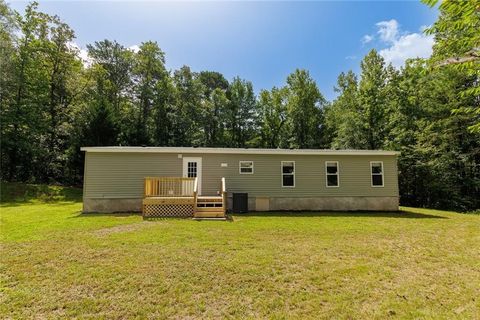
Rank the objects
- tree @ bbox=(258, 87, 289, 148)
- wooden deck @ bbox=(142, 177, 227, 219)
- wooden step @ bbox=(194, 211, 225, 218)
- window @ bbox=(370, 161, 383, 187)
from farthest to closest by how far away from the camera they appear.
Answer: tree @ bbox=(258, 87, 289, 148) < window @ bbox=(370, 161, 383, 187) < wooden deck @ bbox=(142, 177, 227, 219) < wooden step @ bbox=(194, 211, 225, 218)

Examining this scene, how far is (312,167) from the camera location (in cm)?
1186

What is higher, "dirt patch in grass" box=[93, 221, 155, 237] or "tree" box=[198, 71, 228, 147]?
"tree" box=[198, 71, 228, 147]

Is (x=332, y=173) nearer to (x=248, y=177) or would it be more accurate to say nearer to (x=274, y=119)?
(x=248, y=177)

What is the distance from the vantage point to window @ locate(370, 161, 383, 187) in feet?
39.5

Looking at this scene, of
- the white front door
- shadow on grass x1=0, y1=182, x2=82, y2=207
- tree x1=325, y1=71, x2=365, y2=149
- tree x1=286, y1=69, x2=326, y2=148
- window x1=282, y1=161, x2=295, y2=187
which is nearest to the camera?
the white front door

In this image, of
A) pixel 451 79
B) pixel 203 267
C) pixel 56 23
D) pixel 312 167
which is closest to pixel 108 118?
pixel 56 23

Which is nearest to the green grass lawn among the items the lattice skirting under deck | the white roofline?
the lattice skirting under deck

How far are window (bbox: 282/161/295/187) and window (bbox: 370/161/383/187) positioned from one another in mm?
3761

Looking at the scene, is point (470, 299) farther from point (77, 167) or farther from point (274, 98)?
point (274, 98)

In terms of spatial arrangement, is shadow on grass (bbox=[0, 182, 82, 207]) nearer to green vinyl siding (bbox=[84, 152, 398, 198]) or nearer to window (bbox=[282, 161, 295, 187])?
green vinyl siding (bbox=[84, 152, 398, 198])

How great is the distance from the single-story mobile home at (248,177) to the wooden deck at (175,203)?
0.04 meters

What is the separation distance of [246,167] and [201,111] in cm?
1699

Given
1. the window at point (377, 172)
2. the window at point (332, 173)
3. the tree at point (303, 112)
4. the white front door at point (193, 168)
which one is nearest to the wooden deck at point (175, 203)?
the white front door at point (193, 168)

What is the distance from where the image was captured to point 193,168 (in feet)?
37.2
